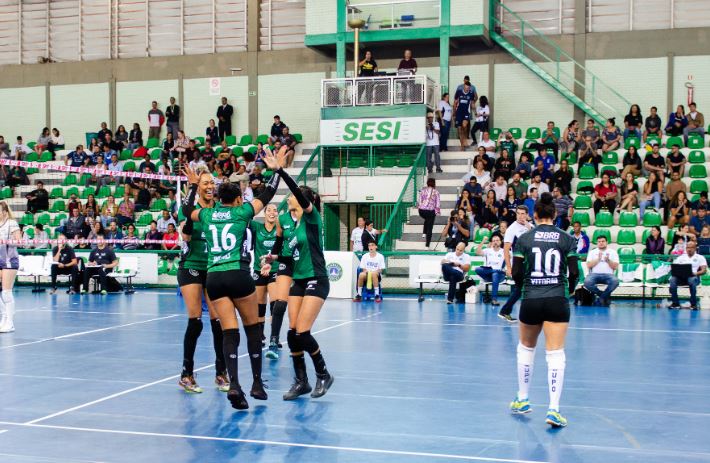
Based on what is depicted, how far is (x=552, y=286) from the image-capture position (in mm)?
7781

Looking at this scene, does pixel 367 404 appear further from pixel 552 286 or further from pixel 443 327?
pixel 443 327

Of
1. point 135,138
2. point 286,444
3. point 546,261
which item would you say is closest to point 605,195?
point 546,261

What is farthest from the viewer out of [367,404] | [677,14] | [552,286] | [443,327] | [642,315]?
[677,14]

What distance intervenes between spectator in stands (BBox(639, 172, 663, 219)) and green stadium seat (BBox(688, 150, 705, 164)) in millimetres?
2149

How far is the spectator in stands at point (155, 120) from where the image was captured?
3347cm

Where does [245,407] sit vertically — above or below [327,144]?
below

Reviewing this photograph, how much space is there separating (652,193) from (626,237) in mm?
1927

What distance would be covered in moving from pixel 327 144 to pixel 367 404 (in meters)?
20.5

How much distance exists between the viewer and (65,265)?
2297cm

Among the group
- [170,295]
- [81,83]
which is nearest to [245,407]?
[170,295]

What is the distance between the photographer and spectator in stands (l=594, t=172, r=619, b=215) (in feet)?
77.9

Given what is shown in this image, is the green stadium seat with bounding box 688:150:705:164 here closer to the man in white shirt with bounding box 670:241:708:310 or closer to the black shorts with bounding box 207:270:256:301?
the man in white shirt with bounding box 670:241:708:310

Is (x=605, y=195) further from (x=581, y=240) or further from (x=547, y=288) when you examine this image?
(x=547, y=288)

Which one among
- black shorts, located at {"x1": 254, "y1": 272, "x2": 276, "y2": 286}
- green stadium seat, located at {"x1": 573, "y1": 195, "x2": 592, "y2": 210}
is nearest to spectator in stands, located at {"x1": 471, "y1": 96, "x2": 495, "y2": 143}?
green stadium seat, located at {"x1": 573, "y1": 195, "x2": 592, "y2": 210}
